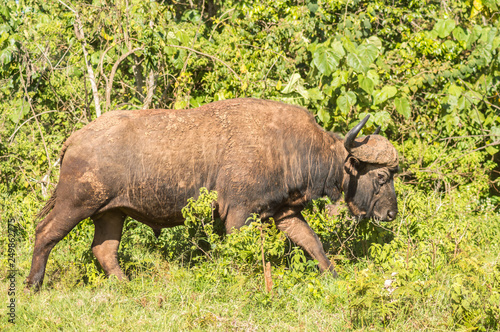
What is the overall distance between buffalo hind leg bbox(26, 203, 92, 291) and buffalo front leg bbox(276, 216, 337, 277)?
2.26 metres

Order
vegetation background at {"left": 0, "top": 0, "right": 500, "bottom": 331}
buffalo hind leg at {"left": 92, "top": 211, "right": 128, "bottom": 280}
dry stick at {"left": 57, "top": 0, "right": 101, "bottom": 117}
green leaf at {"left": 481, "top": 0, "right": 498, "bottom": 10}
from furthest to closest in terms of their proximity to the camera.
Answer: green leaf at {"left": 481, "top": 0, "right": 498, "bottom": 10}, dry stick at {"left": 57, "top": 0, "right": 101, "bottom": 117}, buffalo hind leg at {"left": 92, "top": 211, "right": 128, "bottom": 280}, vegetation background at {"left": 0, "top": 0, "right": 500, "bottom": 331}

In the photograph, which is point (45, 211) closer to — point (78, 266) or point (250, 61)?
point (78, 266)

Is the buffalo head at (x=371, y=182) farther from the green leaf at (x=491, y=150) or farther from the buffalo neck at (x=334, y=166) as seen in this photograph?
the green leaf at (x=491, y=150)

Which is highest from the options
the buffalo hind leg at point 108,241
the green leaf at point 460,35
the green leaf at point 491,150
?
the green leaf at point 460,35

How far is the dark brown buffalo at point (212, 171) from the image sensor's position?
5703 mm

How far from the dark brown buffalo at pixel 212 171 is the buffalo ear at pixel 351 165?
0.04 ft

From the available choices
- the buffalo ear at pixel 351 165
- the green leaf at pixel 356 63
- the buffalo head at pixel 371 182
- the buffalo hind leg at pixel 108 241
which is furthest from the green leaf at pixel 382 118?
the buffalo hind leg at pixel 108 241

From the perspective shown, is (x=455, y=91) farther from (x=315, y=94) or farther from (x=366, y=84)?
(x=315, y=94)

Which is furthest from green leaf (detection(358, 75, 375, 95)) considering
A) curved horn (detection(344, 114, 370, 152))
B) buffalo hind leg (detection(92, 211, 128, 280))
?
buffalo hind leg (detection(92, 211, 128, 280))

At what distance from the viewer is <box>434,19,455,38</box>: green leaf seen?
9289mm

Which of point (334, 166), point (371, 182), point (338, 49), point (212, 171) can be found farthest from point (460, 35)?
point (212, 171)

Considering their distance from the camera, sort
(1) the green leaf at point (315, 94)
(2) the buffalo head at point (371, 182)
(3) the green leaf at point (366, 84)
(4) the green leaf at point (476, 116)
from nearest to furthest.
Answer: (2) the buffalo head at point (371, 182) < (3) the green leaf at point (366, 84) < (1) the green leaf at point (315, 94) < (4) the green leaf at point (476, 116)

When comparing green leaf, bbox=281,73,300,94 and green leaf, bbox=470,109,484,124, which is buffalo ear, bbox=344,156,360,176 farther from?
green leaf, bbox=470,109,484,124

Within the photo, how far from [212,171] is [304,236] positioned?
1.38 m
